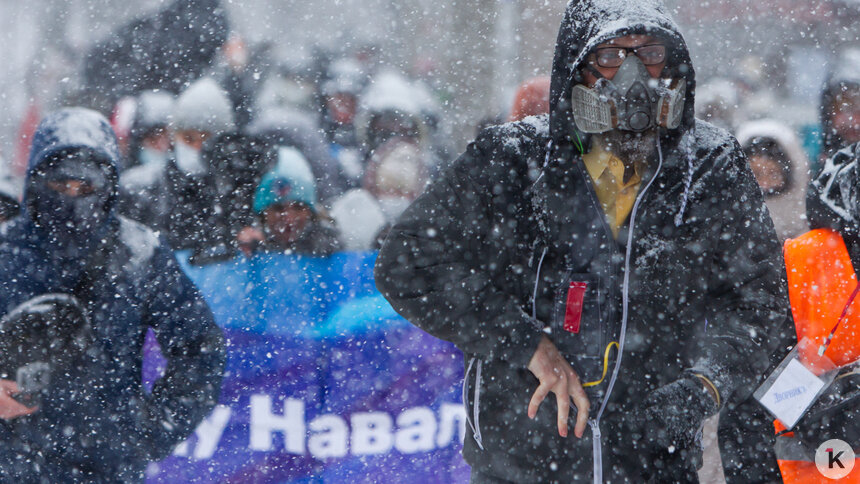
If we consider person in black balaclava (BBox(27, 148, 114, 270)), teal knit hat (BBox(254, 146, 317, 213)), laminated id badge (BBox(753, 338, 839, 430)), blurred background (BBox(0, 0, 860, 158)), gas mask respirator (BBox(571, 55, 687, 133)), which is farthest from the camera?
blurred background (BBox(0, 0, 860, 158))

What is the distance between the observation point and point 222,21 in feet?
20.8

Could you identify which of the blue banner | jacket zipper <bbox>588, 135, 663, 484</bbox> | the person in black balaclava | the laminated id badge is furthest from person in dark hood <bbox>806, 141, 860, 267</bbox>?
the person in black balaclava

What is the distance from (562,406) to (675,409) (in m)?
0.25

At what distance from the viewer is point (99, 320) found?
2998 mm

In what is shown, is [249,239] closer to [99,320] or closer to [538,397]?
[99,320]

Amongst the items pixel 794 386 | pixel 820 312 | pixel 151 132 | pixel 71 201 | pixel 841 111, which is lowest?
pixel 794 386

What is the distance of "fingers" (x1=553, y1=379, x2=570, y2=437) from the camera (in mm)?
1938

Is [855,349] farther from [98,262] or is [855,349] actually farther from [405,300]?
[98,262]

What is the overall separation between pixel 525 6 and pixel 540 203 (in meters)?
3.40

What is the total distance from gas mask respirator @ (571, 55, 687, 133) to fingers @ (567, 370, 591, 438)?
0.60 meters

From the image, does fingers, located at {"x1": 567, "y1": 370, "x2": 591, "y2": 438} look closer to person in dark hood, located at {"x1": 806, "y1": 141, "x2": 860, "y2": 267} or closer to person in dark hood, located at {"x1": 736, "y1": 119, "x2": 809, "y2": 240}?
person in dark hood, located at {"x1": 806, "y1": 141, "x2": 860, "y2": 267}

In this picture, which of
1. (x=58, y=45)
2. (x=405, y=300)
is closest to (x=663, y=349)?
(x=405, y=300)

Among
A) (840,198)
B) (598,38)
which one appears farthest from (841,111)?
(598,38)

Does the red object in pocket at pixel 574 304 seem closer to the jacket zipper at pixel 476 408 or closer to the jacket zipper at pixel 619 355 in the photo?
the jacket zipper at pixel 619 355
